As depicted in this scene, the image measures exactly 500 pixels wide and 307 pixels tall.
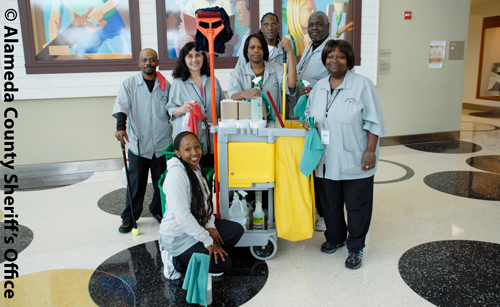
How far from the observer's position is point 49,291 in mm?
2104

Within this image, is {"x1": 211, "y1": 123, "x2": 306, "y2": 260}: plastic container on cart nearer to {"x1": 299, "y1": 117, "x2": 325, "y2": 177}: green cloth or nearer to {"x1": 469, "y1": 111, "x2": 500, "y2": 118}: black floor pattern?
{"x1": 299, "y1": 117, "x2": 325, "y2": 177}: green cloth

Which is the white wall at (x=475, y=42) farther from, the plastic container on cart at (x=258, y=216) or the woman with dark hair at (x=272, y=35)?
the plastic container on cart at (x=258, y=216)

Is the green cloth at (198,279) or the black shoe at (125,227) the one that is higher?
the green cloth at (198,279)

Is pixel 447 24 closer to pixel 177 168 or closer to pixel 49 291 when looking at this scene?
pixel 177 168

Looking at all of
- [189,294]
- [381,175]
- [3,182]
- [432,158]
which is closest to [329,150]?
[189,294]

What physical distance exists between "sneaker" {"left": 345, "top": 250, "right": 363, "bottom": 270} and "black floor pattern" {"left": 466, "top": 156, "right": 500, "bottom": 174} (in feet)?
9.09

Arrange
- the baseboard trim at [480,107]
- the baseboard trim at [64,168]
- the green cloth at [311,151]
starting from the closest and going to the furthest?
the green cloth at [311,151] < the baseboard trim at [64,168] < the baseboard trim at [480,107]

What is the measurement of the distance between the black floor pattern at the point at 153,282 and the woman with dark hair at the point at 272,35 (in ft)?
4.51

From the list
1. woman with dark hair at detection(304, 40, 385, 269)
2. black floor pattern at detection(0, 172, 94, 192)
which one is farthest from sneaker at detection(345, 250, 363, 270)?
black floor pattern at detection(0, 172, 94, 192)

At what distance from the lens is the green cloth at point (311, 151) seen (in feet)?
6.91

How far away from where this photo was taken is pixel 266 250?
2432 mm

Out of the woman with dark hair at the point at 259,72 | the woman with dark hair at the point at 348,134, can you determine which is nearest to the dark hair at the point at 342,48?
the woman with dark hair at the point at 348,134

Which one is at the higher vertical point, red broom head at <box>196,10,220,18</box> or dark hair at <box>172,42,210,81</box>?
red broom head at <box>196,10,220,18</box>

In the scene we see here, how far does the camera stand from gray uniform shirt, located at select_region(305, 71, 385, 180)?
6.81 feet
